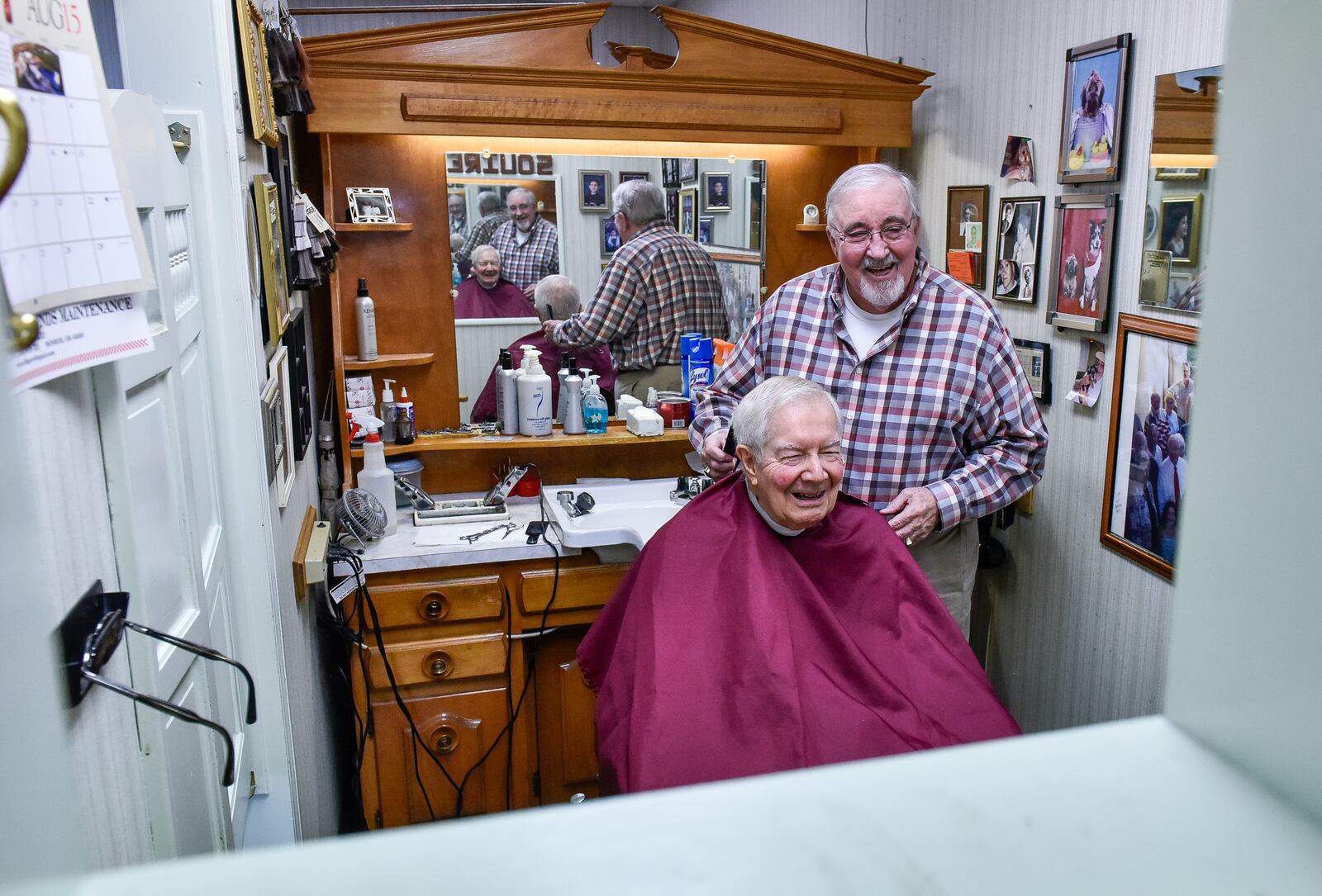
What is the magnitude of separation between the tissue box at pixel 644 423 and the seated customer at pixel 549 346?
0.37 ft

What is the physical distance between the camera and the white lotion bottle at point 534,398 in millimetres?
3154

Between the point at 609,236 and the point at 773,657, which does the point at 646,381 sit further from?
the point at 773,657

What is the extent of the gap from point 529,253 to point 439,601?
1.19 metres

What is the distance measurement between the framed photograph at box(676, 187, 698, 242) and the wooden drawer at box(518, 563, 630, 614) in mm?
1228

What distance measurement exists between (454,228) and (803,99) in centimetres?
121

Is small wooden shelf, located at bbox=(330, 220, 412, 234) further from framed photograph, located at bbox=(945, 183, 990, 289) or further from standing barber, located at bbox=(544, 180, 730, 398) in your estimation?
framed photograph, located at bbox=(945, 183, 990, 289)

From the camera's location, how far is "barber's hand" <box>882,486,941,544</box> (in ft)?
7.50

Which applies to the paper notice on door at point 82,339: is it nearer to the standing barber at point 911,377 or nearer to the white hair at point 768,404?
the white hair at point 768,404

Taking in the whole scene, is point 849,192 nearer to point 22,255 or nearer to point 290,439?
point 290,439

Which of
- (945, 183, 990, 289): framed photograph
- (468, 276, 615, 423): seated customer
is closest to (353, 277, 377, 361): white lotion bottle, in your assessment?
(468, 276, 615, 423): seated customer

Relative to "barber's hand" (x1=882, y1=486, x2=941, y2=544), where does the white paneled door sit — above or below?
above

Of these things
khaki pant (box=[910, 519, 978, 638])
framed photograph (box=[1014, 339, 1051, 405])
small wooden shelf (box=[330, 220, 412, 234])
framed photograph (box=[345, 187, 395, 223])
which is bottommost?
khaki pant (box=[910, 519, 978, 638])

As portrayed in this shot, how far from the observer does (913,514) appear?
2289mm

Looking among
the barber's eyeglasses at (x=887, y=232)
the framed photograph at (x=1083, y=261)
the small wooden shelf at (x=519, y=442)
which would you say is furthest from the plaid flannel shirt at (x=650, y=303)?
the framed photograph at (x=1083, y=261)
